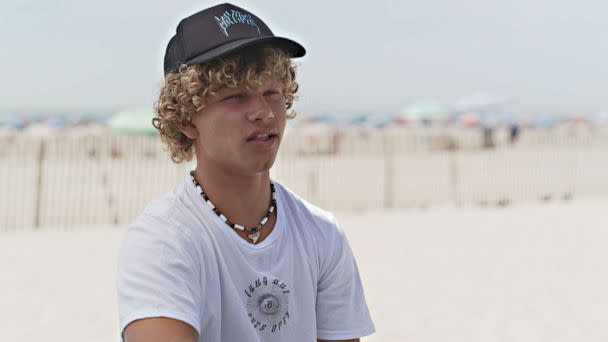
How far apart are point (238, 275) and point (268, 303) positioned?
104 millimetres

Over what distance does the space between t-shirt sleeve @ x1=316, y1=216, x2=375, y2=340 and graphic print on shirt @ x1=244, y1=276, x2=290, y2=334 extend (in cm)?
16

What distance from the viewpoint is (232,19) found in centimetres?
157

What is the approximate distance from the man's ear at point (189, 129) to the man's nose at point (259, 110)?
18 cm

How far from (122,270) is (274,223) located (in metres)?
0.42

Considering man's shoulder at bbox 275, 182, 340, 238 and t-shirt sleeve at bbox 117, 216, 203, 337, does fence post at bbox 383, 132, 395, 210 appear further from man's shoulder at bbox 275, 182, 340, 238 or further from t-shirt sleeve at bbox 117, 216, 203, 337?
t-shirt sleeve at bbox 117, 216, 203, 337

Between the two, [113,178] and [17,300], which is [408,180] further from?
[17,300]

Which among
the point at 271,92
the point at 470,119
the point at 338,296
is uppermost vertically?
the point at 470,119

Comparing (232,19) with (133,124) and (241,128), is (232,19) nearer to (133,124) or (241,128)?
(241,128)

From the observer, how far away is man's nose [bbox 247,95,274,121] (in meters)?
1.55

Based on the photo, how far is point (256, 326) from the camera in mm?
1586

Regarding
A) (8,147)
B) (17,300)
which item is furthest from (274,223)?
(8,147)

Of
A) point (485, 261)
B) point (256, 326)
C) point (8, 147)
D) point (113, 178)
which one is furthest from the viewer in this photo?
point (8, 147)

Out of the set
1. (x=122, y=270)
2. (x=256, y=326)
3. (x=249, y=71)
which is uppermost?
(x=249, y=71)

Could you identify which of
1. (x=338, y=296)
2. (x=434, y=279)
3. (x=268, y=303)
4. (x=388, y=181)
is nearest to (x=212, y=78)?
(x=268, y=303)
